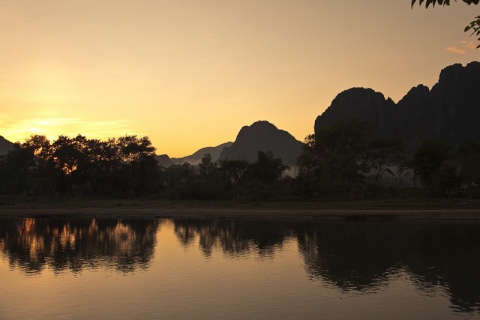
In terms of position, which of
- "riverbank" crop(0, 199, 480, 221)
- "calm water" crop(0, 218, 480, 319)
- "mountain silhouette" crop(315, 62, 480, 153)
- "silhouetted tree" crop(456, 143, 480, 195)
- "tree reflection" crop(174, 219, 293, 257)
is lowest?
"calm water" crop(0, 218, 480, 319)

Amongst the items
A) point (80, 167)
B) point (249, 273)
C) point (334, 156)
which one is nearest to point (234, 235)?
point (249, 273)

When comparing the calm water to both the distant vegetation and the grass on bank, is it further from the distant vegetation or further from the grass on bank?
the distant vegetation

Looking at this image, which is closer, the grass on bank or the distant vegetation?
the grass on bank

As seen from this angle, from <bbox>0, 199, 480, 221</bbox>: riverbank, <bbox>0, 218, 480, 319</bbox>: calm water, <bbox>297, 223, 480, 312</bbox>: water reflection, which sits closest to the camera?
<bbox>0, 218, 480, 319</bbox>: calm water

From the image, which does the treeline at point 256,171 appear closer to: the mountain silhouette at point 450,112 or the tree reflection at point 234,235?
the tree reflection at point 234,235

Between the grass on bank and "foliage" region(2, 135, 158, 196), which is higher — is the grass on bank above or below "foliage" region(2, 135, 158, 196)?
below

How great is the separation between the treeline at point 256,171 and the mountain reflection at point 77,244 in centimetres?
3241

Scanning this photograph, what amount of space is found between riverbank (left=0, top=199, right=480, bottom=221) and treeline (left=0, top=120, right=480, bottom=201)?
5506 mm

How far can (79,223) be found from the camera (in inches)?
2692

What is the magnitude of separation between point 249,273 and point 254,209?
4410cm

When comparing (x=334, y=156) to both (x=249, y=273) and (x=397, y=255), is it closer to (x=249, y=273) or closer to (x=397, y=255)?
(x=397, y=255)

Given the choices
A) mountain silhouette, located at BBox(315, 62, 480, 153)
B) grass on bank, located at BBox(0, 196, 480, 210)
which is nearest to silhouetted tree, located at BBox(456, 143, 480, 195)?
grass on bank, located at BBox(0, 196, 480, 210)

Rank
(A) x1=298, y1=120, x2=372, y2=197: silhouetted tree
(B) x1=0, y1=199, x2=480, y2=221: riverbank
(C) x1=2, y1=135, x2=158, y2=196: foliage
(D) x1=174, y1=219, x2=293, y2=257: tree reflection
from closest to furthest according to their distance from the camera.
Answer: (D) x1=174, y1=219, x2=293, y2=257: tree reflection, (B) x1=0, y1=199, x2=480, y2=221: riverbank, (A) x1=298, y1=120, x2=372, y2=197: silhouetted tree, (C) x1=2, y1=135, x2=158, y2=196: foliage

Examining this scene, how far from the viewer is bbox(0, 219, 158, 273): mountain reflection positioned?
3622 centimetres
